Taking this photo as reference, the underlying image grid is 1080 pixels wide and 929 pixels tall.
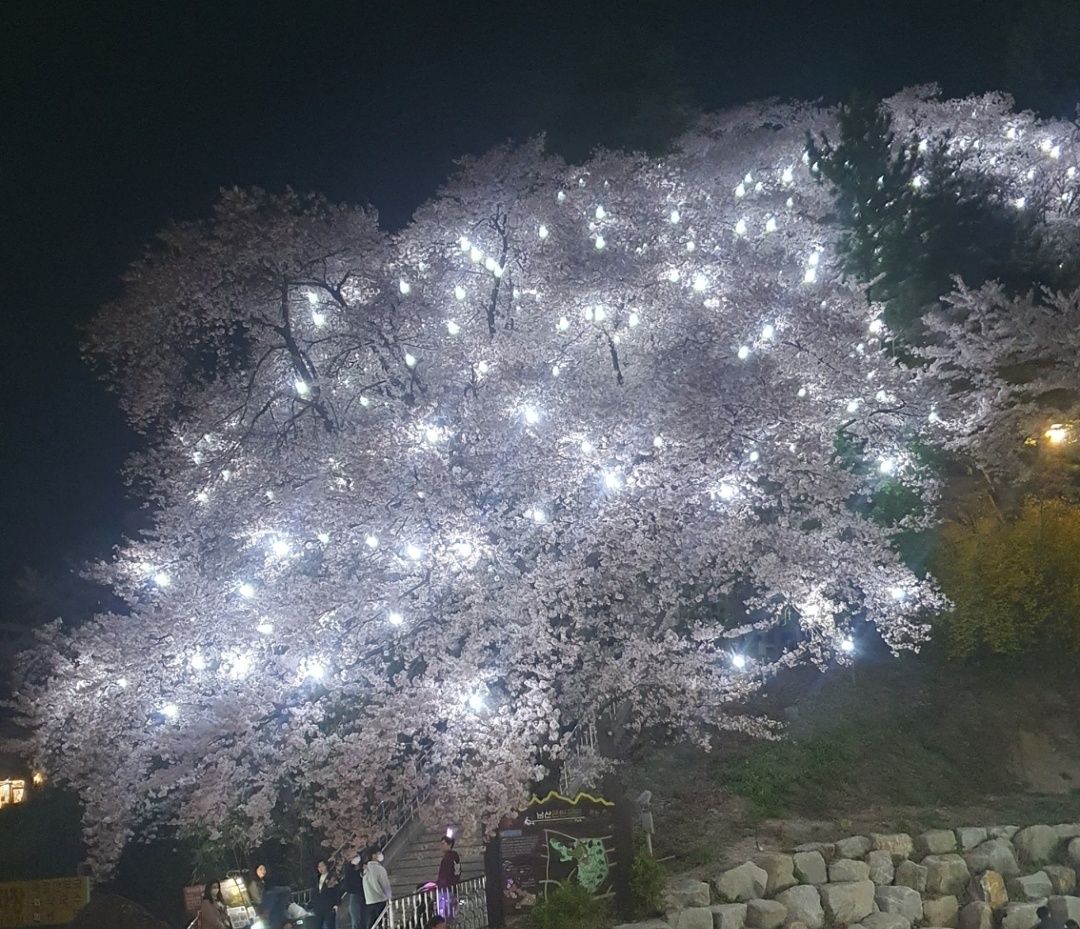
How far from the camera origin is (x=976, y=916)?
32.9 ft

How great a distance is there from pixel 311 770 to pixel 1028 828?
942 cm

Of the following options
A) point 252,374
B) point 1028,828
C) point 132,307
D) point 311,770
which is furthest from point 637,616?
point 132,307

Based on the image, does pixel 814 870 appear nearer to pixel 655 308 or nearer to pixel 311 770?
pixel 311 770

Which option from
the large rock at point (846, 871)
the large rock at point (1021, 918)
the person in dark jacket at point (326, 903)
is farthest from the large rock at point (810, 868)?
the person in dark jacket at point (326, 903)

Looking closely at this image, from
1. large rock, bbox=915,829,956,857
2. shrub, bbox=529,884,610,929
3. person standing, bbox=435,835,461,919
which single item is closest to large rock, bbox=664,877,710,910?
shrub, bbox=529,884,610,929

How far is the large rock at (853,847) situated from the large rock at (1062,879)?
7.94 feet

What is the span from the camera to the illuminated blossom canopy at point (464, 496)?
9.84m

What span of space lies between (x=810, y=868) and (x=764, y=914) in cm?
112

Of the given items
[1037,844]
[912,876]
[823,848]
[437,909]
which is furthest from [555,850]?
[1037,844]

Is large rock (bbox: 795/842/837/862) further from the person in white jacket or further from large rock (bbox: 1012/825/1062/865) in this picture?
the person in white jacket

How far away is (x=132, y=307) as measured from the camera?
40.6 ft

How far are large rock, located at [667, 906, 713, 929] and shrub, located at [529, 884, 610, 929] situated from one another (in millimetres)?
709

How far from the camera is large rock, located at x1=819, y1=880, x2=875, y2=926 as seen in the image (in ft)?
31.2

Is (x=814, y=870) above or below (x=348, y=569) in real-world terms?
below
